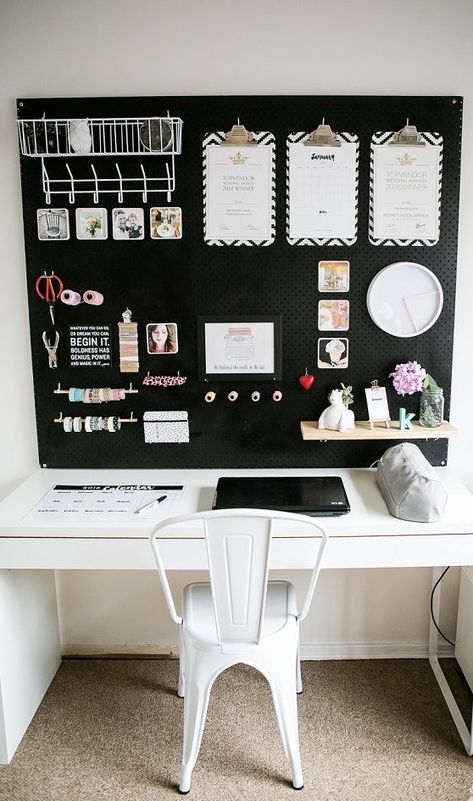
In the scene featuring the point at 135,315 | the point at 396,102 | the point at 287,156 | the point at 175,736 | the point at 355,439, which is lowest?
the point at 175,736

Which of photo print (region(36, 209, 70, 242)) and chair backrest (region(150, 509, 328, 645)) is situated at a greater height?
photo print (region(36, 209, 70, 242))

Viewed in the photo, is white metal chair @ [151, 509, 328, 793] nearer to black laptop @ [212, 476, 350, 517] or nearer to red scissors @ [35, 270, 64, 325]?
black laptop @ [212, 476, 350, 517]

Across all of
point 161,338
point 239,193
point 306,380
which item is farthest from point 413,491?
point 239,193

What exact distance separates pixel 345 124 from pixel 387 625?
6.43ft

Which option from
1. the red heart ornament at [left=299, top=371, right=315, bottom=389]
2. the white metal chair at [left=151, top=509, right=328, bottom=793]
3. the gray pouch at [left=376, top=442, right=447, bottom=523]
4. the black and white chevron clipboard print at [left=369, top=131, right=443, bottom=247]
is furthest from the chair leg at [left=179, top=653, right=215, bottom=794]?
the black and white chevron clipboard print at [left=369, top=131, right=443, bottom=247]

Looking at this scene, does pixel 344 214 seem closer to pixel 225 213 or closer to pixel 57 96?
pixel 225 213

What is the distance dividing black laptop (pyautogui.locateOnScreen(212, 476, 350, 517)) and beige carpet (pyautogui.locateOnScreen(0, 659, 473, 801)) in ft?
2.73

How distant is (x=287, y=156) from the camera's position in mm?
2279

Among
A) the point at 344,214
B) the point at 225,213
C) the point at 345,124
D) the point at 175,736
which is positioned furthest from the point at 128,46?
the point at 175,736

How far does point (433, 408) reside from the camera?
234cm

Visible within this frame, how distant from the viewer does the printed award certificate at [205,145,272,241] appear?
7.47ft

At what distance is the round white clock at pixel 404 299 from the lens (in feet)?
7.69

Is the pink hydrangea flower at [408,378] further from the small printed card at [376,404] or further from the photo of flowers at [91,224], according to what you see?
the photo of flowers at [91,224]

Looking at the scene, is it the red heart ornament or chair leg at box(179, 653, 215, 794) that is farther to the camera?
the red heart ornament
